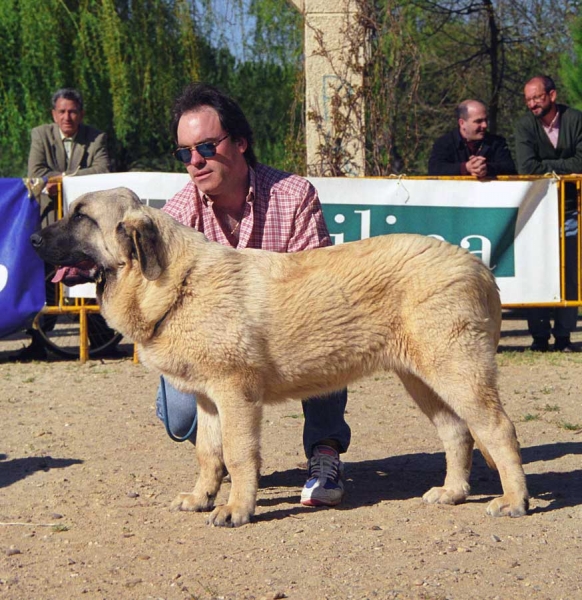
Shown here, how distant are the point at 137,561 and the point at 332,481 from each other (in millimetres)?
1252

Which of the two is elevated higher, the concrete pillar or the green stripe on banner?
the concrete pillar

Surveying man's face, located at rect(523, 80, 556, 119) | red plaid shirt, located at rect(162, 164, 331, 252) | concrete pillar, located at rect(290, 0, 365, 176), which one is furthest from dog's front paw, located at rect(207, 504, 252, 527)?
concrete pillar, located at rect(290, 0, 365, 176)

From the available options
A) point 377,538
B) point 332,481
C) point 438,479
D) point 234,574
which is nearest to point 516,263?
point 438,479

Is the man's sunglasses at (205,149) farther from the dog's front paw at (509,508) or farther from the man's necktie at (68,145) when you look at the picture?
the man's necktie at (68,145)

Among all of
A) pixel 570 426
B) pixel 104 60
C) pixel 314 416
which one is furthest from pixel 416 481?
pixel 104 60

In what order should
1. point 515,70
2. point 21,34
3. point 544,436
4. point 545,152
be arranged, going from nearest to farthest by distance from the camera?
1. point 544,436
2. point 545,152
3. point 21,34
4. point 515,70

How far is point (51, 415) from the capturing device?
23.3 feet

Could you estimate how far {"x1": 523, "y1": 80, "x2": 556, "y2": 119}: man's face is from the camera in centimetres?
960

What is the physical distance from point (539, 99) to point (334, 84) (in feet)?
7.61

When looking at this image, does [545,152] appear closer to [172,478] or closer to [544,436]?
[544,436]

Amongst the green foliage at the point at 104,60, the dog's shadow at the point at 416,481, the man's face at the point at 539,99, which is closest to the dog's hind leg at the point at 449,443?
the dog's shadow at the point at 416,481

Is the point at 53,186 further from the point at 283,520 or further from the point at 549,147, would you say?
the point at 283,520

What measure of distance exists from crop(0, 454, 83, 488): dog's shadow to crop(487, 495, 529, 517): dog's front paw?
250 centimetres

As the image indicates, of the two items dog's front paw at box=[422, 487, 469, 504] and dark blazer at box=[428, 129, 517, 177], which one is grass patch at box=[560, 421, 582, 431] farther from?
dark blazer at box=[428, 129, 517, 177]
